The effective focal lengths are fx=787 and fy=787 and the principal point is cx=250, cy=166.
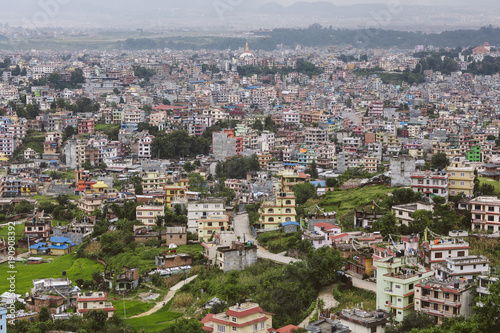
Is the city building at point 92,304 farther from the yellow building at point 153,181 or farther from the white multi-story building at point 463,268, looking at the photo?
the yellow building at point 153,181

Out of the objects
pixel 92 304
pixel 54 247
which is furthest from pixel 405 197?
pixel 54 247

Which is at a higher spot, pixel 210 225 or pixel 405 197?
pixel 405 197

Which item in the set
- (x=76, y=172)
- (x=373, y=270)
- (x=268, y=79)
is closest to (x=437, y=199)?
(x=373, y=270)

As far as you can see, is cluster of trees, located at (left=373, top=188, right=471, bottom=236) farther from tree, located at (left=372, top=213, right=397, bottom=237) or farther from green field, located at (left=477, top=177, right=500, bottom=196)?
green field, located at (left=477, top=177, right=500, bottom=196)

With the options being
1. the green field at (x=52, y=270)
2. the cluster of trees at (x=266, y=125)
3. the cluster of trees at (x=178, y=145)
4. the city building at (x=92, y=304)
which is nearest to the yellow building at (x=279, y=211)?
the green field at (x=52, y=270)

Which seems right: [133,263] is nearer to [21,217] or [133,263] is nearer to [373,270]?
[373,270]

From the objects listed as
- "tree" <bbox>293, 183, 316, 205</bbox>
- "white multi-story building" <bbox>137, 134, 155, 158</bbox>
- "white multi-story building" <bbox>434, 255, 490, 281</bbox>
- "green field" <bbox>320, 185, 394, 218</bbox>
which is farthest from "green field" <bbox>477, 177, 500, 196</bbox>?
"white multi-story building" <bbox>137, 134, 155, 158</bbox>

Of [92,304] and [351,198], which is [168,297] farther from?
[351,198]
